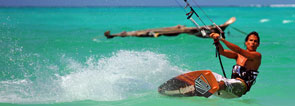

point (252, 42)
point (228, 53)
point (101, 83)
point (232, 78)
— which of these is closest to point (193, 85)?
point (232, 78)

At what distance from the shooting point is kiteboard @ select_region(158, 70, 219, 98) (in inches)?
237

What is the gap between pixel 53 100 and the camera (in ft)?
22.2

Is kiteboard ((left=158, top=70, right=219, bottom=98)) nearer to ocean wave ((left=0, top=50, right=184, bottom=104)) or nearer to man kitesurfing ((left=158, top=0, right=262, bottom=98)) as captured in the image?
man kitesurfing ((left=158, top=0, right=262, bottom=98))

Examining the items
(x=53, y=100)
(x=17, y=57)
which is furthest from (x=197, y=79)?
(x=17, y=57)

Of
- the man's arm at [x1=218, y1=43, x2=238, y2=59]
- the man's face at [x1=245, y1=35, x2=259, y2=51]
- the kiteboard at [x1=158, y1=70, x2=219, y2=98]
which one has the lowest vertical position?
the kiteboard at [x1=158, y1=70, x2=219, y2=98]

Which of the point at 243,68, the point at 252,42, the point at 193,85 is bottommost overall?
the point at 193,85

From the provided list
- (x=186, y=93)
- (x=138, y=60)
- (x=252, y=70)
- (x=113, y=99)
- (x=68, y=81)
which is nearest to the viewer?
(x=252, y=70)

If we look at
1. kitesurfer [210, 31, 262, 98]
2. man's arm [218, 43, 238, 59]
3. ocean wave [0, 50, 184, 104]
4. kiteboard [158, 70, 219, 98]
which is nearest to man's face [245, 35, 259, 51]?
kitesurfer [210, 31, 262, 98]

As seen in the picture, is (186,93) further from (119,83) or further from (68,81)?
(68,81)

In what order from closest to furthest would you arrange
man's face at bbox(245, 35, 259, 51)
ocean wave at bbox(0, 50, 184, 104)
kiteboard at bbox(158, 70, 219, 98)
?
1. man's face at bbox(245, 35, 259, 51)
2. kiteboard at bbox(158, 70, 219, 98)
3. ocean wave at bbox(0, 50, 184, 104)

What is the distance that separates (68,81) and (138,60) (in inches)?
74.8

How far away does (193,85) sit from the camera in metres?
6.29

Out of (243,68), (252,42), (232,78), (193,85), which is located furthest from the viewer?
Result: (193,85)

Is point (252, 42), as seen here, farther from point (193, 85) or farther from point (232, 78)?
point (193, 85)
